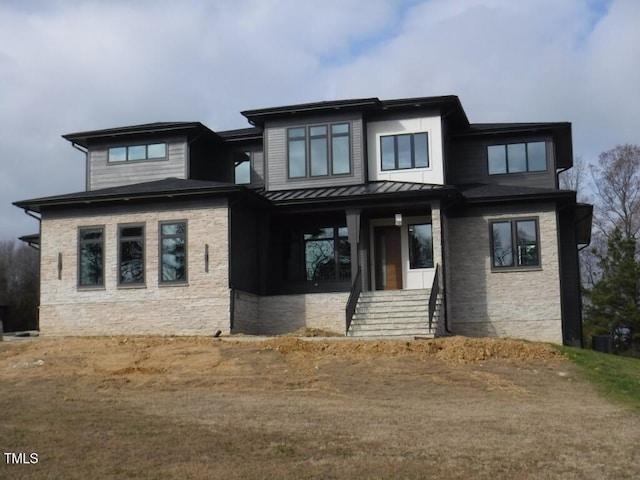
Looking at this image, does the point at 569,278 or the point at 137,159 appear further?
the point at 137,159

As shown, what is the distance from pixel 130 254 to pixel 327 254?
608cm

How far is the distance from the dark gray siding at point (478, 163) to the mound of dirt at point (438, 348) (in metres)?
8.74

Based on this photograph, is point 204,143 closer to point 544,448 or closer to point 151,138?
point 151,138

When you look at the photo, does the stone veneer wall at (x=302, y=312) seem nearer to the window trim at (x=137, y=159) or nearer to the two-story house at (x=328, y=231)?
the two-story house at (x=328, y=231)

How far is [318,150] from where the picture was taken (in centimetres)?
2750

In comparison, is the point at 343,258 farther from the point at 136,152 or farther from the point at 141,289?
the point at 136,152

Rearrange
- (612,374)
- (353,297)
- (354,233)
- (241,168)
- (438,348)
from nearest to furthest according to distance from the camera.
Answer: (612,374) → (438,348) → (353,297) → (354,233) → (241,168)

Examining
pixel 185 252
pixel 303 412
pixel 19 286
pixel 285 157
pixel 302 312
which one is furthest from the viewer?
pixel 19 286

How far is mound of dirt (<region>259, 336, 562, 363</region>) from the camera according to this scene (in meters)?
19.6

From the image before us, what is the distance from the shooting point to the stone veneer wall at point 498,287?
2553 cm

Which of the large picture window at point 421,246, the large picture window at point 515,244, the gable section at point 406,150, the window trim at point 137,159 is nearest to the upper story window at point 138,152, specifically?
the window trim at point 137,159

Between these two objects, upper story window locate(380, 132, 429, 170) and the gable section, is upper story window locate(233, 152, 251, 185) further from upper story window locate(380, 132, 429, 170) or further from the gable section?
upper story window locate(380, 132, 429, 170)

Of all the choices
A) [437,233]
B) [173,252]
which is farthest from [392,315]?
[173,252]

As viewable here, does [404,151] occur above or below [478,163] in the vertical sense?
above
